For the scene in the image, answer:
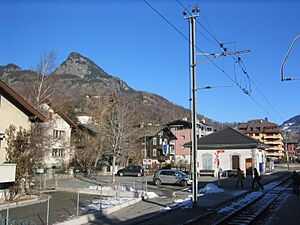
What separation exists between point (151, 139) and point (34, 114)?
56128 millimetres

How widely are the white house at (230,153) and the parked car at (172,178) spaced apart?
582 inches

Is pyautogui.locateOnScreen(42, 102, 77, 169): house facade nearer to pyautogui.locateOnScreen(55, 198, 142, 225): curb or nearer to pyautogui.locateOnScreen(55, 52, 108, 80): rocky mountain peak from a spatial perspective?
pyautogui.locateOnScreen(55, 198, 142, 225): curb

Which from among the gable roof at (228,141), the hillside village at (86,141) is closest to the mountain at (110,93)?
the hillside village at (86,141)

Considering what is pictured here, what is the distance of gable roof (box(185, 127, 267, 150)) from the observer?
154 feet

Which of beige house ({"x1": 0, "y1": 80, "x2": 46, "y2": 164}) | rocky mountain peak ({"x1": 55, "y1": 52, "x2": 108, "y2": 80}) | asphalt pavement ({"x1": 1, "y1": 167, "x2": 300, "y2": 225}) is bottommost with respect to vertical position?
asphalt pavement ({"x1": 1, "y1": 167, "x2": 300, "y2": 225})

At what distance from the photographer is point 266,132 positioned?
13438 cm

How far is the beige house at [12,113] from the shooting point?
18656 mm

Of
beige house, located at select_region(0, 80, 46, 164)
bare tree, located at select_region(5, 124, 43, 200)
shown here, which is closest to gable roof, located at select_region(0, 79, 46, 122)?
beige house, located at select_region(0, 80, 46, 164)

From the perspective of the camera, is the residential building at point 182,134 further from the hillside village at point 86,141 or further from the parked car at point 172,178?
the parked car at point 172,178

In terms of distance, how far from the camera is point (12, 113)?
19.5 meters

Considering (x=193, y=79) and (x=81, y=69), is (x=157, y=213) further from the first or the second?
(x=81, y=69)

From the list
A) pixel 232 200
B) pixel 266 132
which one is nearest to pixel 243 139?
pixel 232 200

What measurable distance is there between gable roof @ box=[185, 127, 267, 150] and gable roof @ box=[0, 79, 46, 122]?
32.0 m

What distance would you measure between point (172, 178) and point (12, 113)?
1643cm
